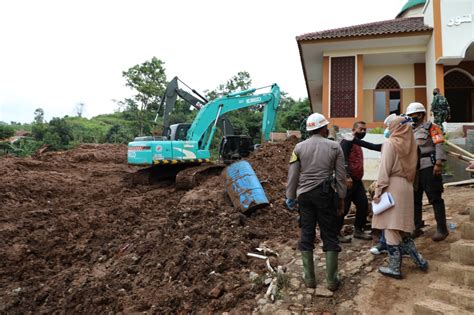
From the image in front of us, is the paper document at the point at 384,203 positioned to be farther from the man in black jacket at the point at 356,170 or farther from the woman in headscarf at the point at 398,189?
the man in black jacket at the point at 356,170

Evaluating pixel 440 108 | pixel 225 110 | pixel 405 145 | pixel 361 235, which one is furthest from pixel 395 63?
pixel 405 145

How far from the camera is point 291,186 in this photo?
11.6 feet

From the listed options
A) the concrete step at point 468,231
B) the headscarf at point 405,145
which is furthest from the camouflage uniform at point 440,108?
the headscarf at point 405,145

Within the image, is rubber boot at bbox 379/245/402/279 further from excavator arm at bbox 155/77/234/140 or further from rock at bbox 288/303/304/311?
excavator arm at bbox 155/77/234/140

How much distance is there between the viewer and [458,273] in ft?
10.0

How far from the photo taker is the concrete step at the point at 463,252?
10.4ft

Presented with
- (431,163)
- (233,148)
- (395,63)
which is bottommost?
(431,163)

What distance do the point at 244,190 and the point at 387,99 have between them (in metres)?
8.03

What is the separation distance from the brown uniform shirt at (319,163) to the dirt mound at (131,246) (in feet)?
4.15

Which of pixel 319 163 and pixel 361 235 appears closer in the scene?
pixel 319 163

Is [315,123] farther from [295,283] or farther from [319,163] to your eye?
[295,283]

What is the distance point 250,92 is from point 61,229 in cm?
684

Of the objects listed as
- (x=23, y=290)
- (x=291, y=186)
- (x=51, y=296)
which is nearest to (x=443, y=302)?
(x=291, y=186)

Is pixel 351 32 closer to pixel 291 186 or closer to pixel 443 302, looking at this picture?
pixel 291 186
